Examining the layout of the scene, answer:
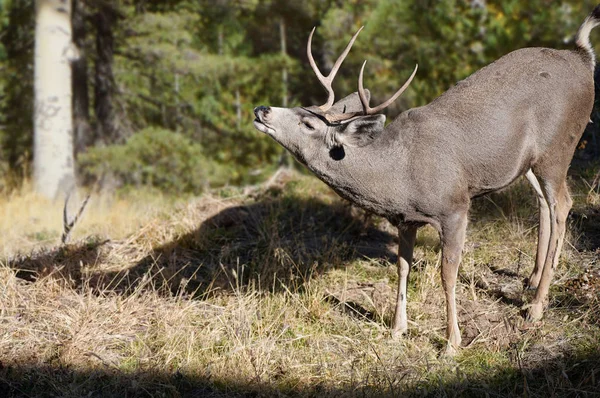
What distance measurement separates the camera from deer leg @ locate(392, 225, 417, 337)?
5.38 metres

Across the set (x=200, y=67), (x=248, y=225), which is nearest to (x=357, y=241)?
(x=248, y=225)

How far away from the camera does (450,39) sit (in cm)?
1472

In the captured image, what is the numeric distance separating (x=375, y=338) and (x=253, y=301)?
1.14m

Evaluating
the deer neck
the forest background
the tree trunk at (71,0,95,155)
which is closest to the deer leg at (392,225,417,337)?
the deer neck

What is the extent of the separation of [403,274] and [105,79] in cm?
1189

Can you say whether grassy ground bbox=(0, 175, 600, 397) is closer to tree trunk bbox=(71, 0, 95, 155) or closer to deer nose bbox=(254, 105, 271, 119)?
deer nose bbox=(254, 105, 271, 119)

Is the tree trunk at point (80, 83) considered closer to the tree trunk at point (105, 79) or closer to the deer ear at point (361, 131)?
the tree trunk at point (105, 79)

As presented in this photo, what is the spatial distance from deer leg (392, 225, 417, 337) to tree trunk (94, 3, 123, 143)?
1109 centimetres

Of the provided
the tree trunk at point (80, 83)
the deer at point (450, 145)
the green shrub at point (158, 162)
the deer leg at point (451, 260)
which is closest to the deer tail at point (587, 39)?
the deer at point (450, 145)

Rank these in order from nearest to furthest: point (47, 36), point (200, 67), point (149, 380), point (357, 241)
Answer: point (149, 380) < point (357, 241) < point (47, 36) < point (200, 67)

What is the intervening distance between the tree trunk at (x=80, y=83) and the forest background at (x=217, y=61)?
0.08 feet

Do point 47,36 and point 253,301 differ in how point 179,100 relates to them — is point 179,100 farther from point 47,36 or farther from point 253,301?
point 253,301

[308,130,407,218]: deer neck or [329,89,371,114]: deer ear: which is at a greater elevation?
[329,89,371,114]: deer ear

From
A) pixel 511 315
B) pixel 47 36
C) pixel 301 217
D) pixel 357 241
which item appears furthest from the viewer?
pixel 47 36
